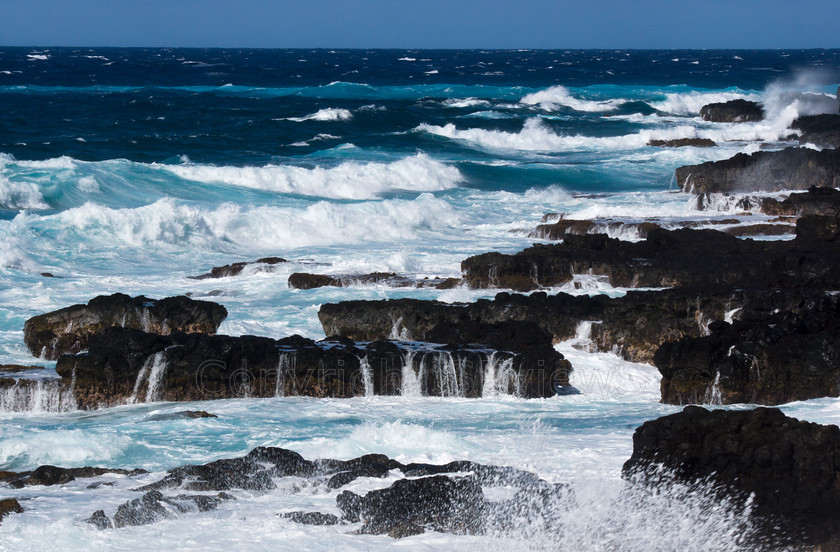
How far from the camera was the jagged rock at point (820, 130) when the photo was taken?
106 feet

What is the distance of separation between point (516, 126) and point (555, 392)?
37.1 meters

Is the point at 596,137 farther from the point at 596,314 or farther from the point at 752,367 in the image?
the point at 752,367

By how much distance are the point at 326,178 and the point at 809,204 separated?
14.6 metres

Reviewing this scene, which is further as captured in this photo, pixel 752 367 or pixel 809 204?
pixel 809 204

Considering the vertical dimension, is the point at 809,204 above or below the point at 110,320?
above

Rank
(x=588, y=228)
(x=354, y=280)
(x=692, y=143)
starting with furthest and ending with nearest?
(x=692, y=143) → (x=588, y=228) → (x=354, y=280)

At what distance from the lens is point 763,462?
22.5 feet

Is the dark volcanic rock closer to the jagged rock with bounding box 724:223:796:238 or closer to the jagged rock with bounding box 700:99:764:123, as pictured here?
the jagged rock with bounding box 724:223:796:238

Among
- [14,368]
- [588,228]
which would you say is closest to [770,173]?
[588,228]

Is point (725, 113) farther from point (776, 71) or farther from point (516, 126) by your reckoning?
point (776, 71)

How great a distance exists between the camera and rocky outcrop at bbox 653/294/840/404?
1019 centimetres

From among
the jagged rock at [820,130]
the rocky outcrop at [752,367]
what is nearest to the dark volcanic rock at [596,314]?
the rocky outcrop at [752,367]

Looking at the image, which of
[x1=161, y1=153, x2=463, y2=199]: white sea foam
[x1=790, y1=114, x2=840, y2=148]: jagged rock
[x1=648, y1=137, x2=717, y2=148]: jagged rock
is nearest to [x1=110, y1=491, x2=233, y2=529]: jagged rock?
[x1=161, y1=153, x2=463, y2=199]: white sea foam

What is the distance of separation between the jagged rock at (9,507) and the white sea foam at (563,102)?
2013 inches
